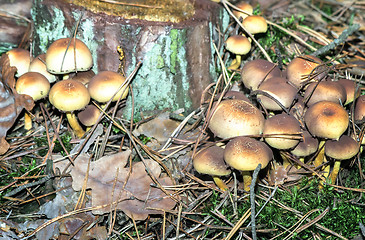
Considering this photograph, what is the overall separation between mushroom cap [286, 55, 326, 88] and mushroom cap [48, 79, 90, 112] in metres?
1.73

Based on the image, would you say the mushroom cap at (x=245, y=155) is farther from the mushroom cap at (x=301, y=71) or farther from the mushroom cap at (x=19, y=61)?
the mushroom cap at (x=19, y=61)

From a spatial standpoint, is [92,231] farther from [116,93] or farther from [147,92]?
A: [147,92]

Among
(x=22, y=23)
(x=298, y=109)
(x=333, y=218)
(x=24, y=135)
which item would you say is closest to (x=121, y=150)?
(x=24, y=135)

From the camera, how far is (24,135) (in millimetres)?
3092

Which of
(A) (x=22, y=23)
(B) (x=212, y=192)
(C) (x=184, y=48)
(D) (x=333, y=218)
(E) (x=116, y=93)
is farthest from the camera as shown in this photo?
(A) (x=22, y=23)

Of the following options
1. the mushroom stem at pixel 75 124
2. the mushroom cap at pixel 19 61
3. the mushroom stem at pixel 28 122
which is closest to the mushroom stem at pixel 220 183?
the mushroom stem at pixel 75 124

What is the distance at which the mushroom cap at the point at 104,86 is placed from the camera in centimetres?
268

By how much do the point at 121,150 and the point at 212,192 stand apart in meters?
0.91

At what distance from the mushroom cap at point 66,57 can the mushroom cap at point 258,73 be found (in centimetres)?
142

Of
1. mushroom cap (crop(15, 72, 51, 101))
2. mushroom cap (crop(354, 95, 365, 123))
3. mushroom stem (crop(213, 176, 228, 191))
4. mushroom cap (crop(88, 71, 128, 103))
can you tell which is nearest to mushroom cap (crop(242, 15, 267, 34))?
mushroom cap (crop(354, 95, 365, 123))

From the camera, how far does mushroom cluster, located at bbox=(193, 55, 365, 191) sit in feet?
7.28

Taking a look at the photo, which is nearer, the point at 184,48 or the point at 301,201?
the point at 301,201

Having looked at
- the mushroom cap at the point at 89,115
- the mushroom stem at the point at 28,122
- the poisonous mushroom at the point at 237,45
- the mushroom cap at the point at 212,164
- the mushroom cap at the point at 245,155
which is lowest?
the mushroom stem at the point at 28,122

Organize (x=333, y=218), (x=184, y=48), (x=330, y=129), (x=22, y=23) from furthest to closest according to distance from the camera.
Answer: (x=22, y=23) → (x=184, y=48) → (x=333, y=218) → (x=330, y=129)
